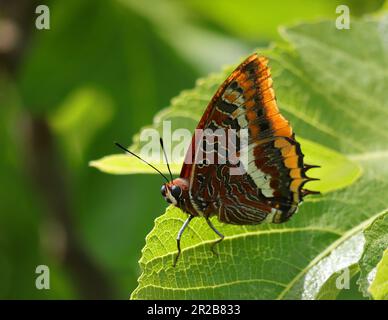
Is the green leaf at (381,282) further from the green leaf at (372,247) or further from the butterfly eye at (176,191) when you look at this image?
the butterfly eye at (176,191)

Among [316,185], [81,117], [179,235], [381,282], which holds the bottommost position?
[381,282]

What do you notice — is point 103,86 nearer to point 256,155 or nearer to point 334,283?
point 256,155

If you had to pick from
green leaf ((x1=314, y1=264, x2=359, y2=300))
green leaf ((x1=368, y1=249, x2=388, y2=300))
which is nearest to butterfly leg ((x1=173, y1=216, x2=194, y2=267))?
green leaf ((x1=314, y1=264, x2=359, y2=300))

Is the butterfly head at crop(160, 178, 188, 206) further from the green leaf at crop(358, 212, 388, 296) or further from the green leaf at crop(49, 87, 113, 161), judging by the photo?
the green leaf at crop(49, 87, 113, 161)

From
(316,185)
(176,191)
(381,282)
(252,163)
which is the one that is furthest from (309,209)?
(381,282)

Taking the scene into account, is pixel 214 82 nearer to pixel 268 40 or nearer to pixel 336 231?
pixel 336 231
